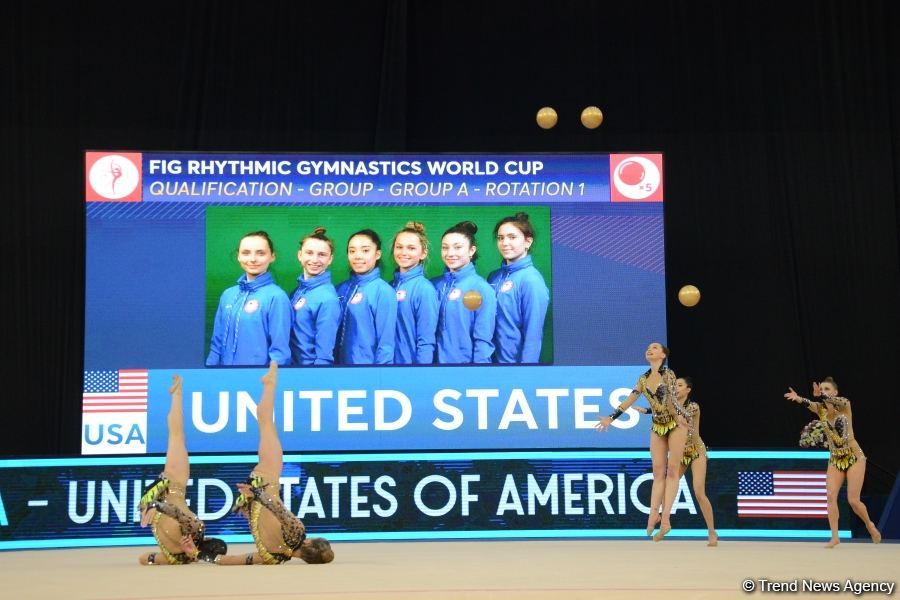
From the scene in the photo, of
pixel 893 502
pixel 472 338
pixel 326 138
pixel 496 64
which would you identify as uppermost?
pixel 496 64

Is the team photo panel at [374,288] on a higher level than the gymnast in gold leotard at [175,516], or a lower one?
higher

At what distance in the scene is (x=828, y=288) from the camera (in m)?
13.4

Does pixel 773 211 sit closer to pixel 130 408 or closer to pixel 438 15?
pixel 438 15

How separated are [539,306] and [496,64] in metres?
3.57

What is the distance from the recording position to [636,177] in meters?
11.3

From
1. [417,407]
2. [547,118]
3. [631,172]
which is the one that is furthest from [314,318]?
[631,172]

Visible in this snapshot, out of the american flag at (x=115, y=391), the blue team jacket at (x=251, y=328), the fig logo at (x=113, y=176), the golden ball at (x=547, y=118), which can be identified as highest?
the golden ball at (x=547, y=118)

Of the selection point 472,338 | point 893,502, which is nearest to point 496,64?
point 472,338

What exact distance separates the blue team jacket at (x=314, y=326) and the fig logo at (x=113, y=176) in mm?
1772

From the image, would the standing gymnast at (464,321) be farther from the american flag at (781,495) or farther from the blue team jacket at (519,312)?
the american flag at (781,495)

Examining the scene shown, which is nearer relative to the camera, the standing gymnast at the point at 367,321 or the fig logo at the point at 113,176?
the standing gymnast at the point at 367,321

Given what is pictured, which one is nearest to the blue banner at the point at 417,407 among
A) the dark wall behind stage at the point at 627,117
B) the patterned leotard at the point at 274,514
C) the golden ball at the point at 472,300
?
the golden ball at the point at 472,300

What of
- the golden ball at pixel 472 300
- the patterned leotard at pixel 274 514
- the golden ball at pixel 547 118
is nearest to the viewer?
the patterned leotard at pixel 274 514

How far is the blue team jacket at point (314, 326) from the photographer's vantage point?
11.0 meters
